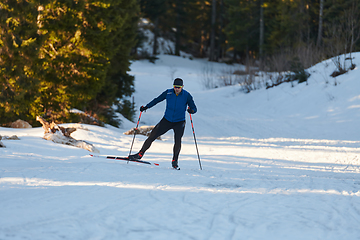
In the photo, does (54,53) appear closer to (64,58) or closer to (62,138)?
(64,58)

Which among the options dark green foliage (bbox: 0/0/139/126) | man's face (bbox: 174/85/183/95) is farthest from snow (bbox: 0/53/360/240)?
dark green foliage (bbox: 0/0/139/126)

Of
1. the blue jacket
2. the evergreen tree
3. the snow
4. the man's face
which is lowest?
the snow

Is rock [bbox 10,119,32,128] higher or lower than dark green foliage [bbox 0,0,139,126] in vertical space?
lower

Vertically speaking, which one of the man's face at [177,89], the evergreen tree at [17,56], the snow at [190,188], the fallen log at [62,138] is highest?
the evergreen tree at [17,56]

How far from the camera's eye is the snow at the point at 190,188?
11.5ft

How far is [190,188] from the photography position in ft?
16.7

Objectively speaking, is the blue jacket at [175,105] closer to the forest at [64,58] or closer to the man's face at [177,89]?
the man's face at [177,89]

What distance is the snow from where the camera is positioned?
11.5ft

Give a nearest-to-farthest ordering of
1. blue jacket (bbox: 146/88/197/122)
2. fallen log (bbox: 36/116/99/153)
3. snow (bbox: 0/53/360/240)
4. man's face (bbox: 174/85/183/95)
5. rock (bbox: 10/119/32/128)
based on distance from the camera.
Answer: snow (bbox: 0/53/360/240)
man's face (bbox: 174/85/183/95)
blue jacket (bbox: 146/88/197/122)
fallen log (bbox: 36/116/99/153)
rock (bbox: 10/119/32/128)

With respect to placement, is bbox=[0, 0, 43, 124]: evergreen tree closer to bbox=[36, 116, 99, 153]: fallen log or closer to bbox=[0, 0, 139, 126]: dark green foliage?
bbox=[0, 0, 139, 126]: dark green foliage

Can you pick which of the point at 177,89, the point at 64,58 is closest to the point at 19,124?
the point at 64,58

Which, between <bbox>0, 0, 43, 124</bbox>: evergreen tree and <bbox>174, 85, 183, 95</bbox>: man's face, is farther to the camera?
<bbox>0, 0, 43, 124</bbox>: evergreen tree

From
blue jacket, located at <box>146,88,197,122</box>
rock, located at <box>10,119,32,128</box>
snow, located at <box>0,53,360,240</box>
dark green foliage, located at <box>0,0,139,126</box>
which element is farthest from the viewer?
rock, located at <box>10,119,32,128</box>

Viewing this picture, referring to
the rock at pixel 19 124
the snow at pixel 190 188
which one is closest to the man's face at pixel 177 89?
the snow at pixel 190 188
